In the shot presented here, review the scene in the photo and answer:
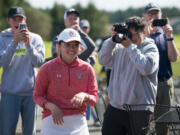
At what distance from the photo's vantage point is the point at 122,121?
4.78m

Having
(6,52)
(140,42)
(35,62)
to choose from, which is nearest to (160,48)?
(140,42)

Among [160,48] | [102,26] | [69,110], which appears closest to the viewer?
[69,110]

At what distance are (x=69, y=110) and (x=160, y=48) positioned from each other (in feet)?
7.03

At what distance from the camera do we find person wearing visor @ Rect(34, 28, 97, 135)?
13.4ft

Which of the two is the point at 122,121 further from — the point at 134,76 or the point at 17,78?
the point at 17,78

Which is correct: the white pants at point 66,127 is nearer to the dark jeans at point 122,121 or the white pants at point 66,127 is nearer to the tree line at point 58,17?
the dark jeans at point 122,121

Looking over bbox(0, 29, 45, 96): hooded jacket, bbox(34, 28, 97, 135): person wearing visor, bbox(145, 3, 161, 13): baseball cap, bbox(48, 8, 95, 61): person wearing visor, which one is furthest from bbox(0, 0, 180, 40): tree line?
bbox(34, 28, 97, 135): person wearing visor

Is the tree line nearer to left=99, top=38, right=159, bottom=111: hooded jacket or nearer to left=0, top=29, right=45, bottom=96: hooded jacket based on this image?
left=0, top=29, right=45, bottom=96: hooded jacket

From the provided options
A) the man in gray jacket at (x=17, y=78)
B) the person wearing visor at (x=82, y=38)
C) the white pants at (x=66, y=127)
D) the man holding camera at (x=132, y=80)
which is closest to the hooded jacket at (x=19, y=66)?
the man in gray jacket at (x=17, y=78)

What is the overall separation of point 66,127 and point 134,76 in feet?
3.38

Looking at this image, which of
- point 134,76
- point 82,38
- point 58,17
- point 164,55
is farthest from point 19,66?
point 58,17

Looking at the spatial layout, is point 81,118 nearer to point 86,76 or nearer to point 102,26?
point 86,76

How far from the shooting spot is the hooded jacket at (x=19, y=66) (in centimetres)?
557

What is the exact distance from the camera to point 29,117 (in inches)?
225
